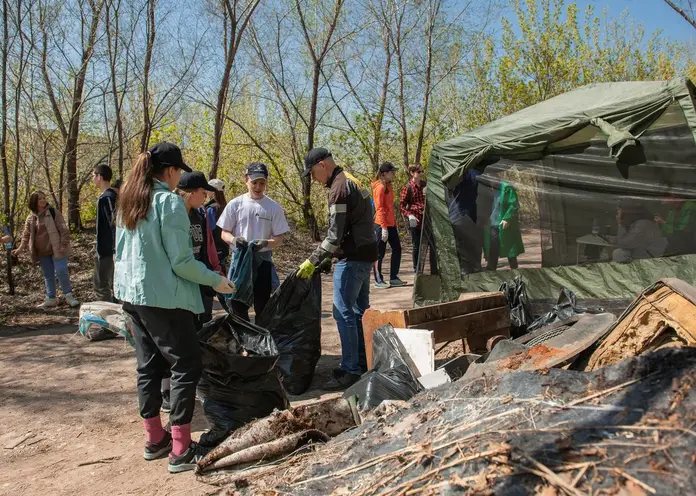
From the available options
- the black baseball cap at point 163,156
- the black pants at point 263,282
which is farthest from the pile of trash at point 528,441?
the black pants at point 263,282

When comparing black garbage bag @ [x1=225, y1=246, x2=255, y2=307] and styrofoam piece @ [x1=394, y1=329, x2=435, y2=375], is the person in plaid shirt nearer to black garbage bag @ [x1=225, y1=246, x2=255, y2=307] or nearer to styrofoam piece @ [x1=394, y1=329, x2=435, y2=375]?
black garbage bag @ [x1=225, y1=246, x2=255, y2=307]

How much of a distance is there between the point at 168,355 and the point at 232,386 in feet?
1.64

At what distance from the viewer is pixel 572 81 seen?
17734 millimetres

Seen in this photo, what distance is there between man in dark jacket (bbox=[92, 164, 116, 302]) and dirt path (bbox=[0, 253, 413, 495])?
0.56 m

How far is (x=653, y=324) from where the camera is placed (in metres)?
3.16

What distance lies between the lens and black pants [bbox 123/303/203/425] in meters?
3.05

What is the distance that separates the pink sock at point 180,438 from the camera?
3094 millimetres

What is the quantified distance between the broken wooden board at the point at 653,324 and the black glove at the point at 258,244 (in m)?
2.48

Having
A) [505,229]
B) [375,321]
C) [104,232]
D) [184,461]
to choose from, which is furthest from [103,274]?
[505,229]

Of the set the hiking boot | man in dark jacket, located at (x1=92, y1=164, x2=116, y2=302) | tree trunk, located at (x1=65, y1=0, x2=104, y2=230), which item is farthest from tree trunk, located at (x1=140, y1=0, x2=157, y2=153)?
the hiking boot

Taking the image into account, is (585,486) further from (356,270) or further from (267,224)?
(267,224)

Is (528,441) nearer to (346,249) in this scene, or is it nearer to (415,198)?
(346,249)

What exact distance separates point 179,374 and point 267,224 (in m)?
1.98

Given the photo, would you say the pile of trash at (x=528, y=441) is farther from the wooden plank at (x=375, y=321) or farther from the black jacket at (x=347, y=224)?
the black jacket at (x=347, y=224)
